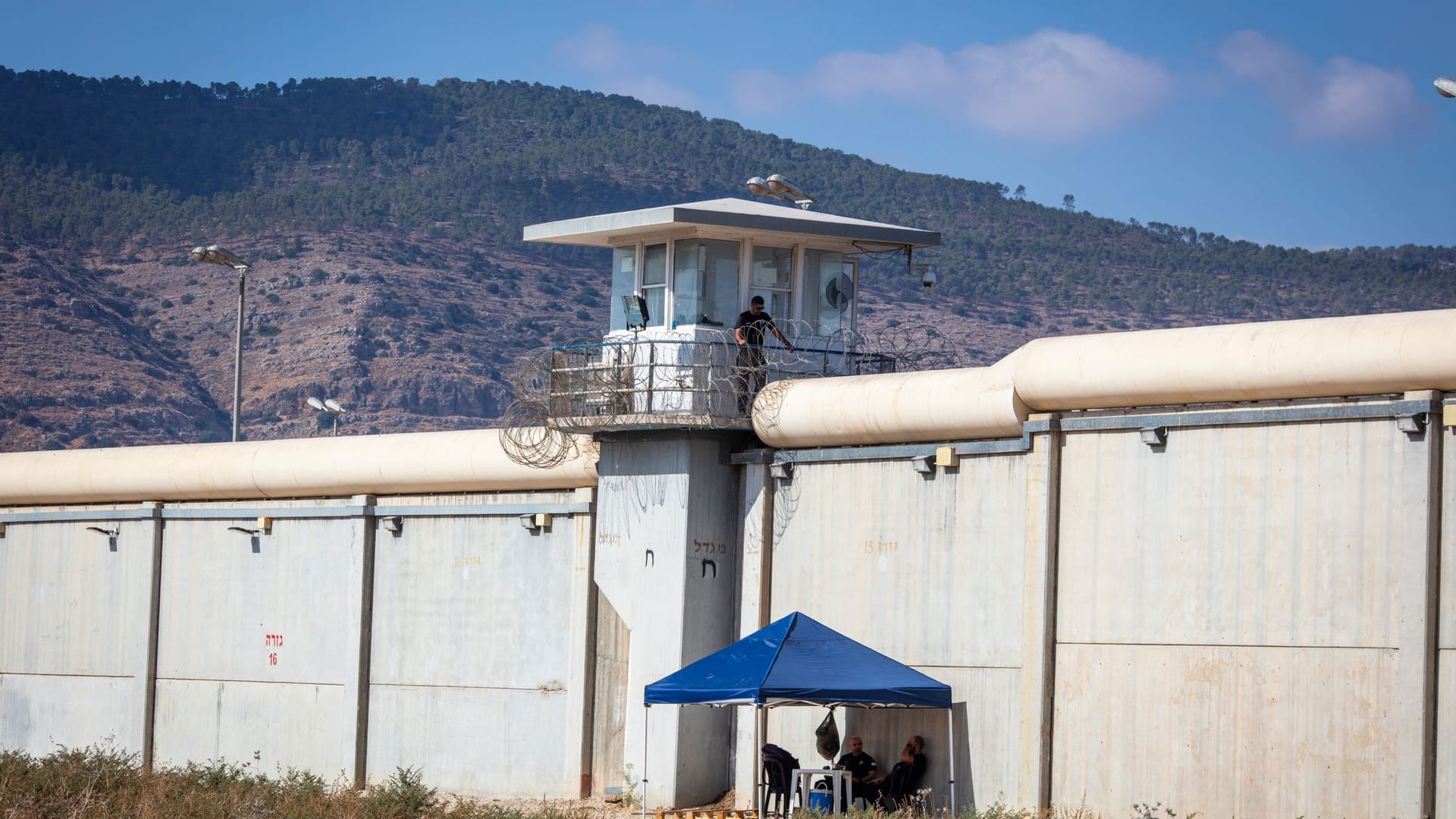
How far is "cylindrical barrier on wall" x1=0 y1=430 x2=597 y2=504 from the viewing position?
25.9 metres

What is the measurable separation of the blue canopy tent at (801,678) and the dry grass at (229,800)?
117cm

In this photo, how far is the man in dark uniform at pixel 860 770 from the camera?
20141 millimetres

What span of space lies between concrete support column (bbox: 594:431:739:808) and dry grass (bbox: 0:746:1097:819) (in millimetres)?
960

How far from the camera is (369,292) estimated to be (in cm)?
10762

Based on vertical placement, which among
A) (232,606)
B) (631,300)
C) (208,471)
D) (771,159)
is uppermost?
(771,159)

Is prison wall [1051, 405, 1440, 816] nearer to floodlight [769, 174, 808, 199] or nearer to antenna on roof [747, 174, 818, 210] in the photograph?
antenna on roof [747, 174, 818, 210]

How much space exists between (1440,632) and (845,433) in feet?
24.3

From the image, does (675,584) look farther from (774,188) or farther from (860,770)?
(774,188)

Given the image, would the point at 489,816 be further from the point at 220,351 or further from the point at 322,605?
the point at 220,351

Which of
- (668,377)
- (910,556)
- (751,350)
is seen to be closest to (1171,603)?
(910,556)

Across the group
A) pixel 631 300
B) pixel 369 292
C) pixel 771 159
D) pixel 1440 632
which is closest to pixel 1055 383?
pixel 1440 632

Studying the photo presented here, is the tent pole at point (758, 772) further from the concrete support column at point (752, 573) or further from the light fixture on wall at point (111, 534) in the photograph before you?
the light fixture on wall at point (111, 534)

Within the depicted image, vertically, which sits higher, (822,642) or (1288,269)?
(1288,269)

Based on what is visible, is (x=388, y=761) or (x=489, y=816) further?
(x=388, y=761)
